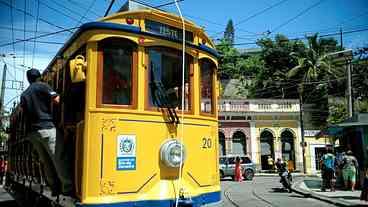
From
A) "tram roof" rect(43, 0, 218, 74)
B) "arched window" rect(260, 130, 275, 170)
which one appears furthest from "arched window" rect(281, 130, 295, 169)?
"tram roof" rect(43, 0, 218, 74)

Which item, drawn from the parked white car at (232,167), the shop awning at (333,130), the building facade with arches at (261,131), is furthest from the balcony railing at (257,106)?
the shop awning at (333,130)

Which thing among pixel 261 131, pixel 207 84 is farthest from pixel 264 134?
pixel 207 84

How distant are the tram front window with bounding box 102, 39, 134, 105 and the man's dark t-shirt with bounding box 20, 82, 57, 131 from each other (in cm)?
80

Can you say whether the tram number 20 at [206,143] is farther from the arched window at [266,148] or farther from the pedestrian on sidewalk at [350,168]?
the arched window at [266,148]

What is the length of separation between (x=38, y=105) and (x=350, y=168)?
13360mm

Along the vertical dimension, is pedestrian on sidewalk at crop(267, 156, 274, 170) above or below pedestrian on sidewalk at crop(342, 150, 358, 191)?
below

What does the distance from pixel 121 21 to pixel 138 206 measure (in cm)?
242

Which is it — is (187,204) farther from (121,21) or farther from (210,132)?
(121,21)

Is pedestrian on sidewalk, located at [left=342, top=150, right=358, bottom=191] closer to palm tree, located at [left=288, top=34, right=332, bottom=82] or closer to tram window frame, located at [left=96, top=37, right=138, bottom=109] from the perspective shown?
tram window frame, located at [left=96, top=37, right=138, bottom=109]

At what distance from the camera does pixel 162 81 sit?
627 centimetres

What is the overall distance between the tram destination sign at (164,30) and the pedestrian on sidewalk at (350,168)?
466 inches

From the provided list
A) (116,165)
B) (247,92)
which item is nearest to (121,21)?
(116,165)

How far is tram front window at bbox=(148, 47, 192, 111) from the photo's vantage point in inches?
243

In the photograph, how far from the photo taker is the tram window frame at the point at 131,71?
572 centimetres
